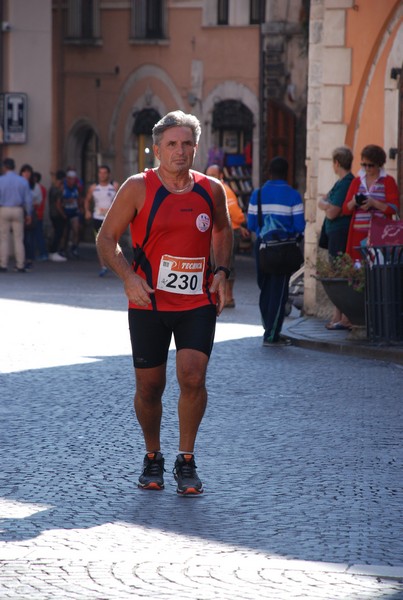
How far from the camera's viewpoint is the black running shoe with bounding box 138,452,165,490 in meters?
7.84

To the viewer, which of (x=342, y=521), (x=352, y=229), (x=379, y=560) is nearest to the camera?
(x=379, y=560)

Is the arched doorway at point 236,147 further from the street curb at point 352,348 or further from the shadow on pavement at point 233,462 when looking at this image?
the shadow on pavement at point 233,462

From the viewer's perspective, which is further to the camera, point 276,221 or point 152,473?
point 276,221

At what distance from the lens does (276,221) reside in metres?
15.0

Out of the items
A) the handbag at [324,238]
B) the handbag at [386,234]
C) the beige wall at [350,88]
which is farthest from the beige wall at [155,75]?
the handbag at [386,234]

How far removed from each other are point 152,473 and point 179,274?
96cm

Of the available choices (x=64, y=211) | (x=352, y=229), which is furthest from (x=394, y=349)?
(x=64, y=211)

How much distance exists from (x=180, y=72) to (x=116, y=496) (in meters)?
29.3

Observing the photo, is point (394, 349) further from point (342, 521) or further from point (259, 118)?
point (259, 118)

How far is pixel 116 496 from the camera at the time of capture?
7.62 meters

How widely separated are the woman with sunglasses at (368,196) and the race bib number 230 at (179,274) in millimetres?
7667

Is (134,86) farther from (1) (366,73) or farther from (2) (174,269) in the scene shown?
(2) (174,269)

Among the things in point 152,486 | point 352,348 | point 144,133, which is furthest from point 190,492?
point 144,133

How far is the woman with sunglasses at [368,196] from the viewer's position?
50.6 feet
